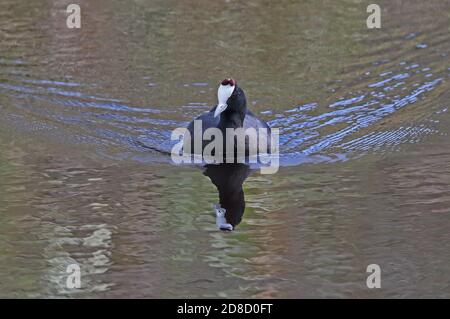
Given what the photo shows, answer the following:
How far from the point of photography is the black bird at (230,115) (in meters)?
7.38

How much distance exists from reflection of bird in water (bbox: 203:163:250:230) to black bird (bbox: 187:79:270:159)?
24 centimetres

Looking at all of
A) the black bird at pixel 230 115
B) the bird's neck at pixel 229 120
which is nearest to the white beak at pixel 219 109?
the black bird at pixel 230 115

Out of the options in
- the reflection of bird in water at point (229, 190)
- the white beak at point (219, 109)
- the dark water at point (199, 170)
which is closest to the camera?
the dark water at point (199, 170)

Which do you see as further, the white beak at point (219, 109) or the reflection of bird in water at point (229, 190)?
the white beak at point (219, 109)

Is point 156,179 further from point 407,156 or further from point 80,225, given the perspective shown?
point 407,156

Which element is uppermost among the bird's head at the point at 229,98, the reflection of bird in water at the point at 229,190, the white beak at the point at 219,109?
the bird's head at the point at 229,98

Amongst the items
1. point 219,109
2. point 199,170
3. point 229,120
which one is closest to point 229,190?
point 199,170

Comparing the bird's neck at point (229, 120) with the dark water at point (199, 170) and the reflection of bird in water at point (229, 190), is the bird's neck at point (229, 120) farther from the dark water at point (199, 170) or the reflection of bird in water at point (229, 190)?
the dark water at point (199, 170)

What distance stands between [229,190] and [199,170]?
511 millimetres

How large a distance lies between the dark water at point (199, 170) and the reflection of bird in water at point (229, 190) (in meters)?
0.07

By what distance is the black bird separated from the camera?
24.2 ft

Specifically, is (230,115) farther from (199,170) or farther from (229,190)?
(229,190)

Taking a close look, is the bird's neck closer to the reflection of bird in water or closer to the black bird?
the black bird
